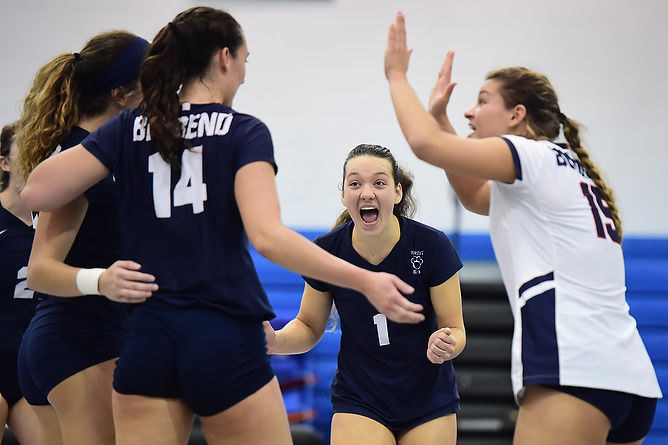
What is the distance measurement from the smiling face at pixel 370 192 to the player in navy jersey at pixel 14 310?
4.43 feet

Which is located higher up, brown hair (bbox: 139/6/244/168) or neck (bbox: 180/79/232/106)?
brown hair (bbox: 139/6/244/168)

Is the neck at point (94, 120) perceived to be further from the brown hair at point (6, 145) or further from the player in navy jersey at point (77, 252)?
the brown hair at point (6, 145)

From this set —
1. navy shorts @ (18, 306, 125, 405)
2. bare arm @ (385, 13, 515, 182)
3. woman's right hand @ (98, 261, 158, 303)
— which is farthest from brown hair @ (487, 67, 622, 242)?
navy shorts @ (18, 306, 125, 405)

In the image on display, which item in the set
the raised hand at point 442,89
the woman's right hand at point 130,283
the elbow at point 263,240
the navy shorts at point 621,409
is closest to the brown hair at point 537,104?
the raised hand at point 442,89

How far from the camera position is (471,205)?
2.88 meters

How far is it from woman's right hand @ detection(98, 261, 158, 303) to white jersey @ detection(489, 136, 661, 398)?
3.31 feet

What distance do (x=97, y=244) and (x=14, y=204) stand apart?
1.25 metres

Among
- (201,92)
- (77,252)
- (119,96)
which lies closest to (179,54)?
(201,92)

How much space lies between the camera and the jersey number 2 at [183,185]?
195 centimetres

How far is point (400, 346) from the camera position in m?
2.89

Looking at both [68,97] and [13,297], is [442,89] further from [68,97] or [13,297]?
[13,297]

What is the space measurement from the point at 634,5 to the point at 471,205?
3.22 metres

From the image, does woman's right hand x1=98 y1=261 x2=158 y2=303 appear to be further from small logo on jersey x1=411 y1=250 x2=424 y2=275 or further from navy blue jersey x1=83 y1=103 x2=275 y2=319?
small logo on jersey x1=411 y1=250 x2=424 y2=275

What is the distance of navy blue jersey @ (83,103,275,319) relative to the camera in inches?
76.4
